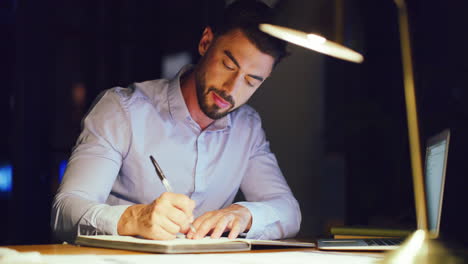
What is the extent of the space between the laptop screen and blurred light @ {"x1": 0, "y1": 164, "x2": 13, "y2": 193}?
1612 millimetres

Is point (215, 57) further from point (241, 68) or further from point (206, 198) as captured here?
point (206, 198)

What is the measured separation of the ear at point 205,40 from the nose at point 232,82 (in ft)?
0.63

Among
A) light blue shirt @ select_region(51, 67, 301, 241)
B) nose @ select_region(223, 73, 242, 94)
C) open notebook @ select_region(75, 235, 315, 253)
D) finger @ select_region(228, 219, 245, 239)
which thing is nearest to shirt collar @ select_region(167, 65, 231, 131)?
light blue shirt @ select_region(51, 67, 301, 241)

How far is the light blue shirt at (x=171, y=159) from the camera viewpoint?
1721 mm

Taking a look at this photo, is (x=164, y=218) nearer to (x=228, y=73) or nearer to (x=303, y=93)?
(x=228, y=73)

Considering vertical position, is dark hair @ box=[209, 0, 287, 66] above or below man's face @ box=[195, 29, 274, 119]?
above

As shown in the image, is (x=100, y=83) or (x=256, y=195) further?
(x=100, y=83)

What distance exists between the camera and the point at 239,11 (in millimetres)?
2145

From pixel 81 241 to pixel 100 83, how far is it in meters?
1.36

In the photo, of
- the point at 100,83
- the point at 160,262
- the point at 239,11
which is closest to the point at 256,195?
the point at 239,11

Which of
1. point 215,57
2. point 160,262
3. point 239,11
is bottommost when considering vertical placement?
point 160,262

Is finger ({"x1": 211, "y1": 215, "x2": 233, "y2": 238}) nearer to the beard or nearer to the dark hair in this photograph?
the beard

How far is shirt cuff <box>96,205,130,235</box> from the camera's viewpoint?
1.40 m

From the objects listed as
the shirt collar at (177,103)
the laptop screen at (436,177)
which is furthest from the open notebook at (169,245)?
the shirt collar at (177,103)
